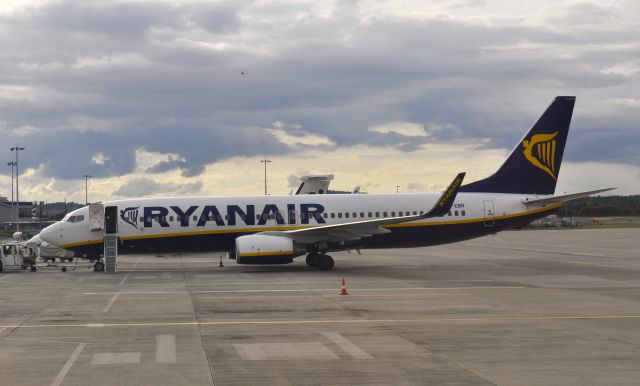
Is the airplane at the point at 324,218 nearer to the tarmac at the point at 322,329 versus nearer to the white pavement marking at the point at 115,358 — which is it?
the tarmac at the point at 322,329

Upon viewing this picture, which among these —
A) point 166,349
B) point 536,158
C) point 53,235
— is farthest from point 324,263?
point 166,349

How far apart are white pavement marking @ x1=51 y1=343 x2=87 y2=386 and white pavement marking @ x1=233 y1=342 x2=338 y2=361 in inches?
115

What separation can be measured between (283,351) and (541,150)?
91.2 ft

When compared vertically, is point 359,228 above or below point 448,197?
below

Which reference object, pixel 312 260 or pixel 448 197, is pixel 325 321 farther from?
pixel 312 260

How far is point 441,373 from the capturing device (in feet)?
40.1

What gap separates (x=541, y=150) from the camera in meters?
38.9

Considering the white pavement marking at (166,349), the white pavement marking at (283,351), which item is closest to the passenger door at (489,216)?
the white pavement marking at (283,351)

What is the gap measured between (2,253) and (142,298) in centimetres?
1765

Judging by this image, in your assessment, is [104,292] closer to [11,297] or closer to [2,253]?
[11,297]

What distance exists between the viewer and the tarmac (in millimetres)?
12266

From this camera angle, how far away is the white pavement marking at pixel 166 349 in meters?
13.5

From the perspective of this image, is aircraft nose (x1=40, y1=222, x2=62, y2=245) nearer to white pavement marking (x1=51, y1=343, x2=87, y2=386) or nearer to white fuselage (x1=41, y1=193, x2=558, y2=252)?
white fuselage (x1=41, y1=193, x2=558, y2=252)

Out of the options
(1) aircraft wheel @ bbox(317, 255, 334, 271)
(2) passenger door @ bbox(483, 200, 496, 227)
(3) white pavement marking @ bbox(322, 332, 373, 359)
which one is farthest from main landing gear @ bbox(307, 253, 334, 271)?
(3) white pavement marking @ bbox(322, 332, 373, 359)
